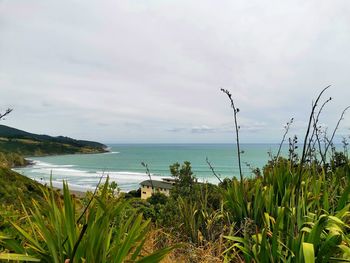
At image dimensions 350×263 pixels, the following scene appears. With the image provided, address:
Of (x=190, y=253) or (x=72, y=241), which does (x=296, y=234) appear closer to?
(x=190, y=253)

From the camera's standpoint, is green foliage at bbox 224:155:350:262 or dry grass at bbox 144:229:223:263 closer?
green foliage at bbox 224:155:350:262

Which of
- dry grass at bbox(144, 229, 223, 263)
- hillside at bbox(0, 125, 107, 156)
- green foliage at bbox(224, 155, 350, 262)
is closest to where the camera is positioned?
green foliage at bbox(224, 155, 350, 262)

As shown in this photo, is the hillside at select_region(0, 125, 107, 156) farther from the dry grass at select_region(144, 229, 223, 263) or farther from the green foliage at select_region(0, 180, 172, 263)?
the green foliage at select_region(0, 180, 172, 263)

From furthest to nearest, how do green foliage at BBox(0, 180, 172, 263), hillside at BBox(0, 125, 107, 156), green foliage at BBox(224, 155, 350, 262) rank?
hillside at BBox(0, 125, 107, 156)
green foliage at BBox(224, 155, 350, 262)
green foliage at BBox(0, 180, 172, 263)

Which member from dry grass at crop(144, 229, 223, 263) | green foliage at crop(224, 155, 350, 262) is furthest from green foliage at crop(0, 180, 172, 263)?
green foliage at crop(224, 155, 350, 262)

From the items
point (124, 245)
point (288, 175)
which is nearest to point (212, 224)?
point (288, 175)

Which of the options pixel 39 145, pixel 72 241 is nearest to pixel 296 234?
pixel 72 241

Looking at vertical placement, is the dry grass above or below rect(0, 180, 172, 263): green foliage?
below

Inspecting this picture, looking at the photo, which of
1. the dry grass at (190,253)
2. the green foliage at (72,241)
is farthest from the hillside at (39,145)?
the green foliage at (72,241)

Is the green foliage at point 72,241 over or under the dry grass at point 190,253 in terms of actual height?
over

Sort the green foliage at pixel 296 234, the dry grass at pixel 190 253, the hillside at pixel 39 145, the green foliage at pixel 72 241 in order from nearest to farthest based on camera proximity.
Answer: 1. the green foliage at pixel 72 241
2. the green foliage at pixel 296 234
3. the dry grass at pixel 190 253
4. the hillside at pixel 39 145

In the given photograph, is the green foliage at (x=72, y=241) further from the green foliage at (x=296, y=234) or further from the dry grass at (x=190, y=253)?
the green foliage at (x=296, y=234)

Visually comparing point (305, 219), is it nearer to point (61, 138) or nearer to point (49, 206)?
point (49, 206)

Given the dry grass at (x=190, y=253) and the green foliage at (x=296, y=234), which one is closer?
the green foliage at (x=296, y=234)
